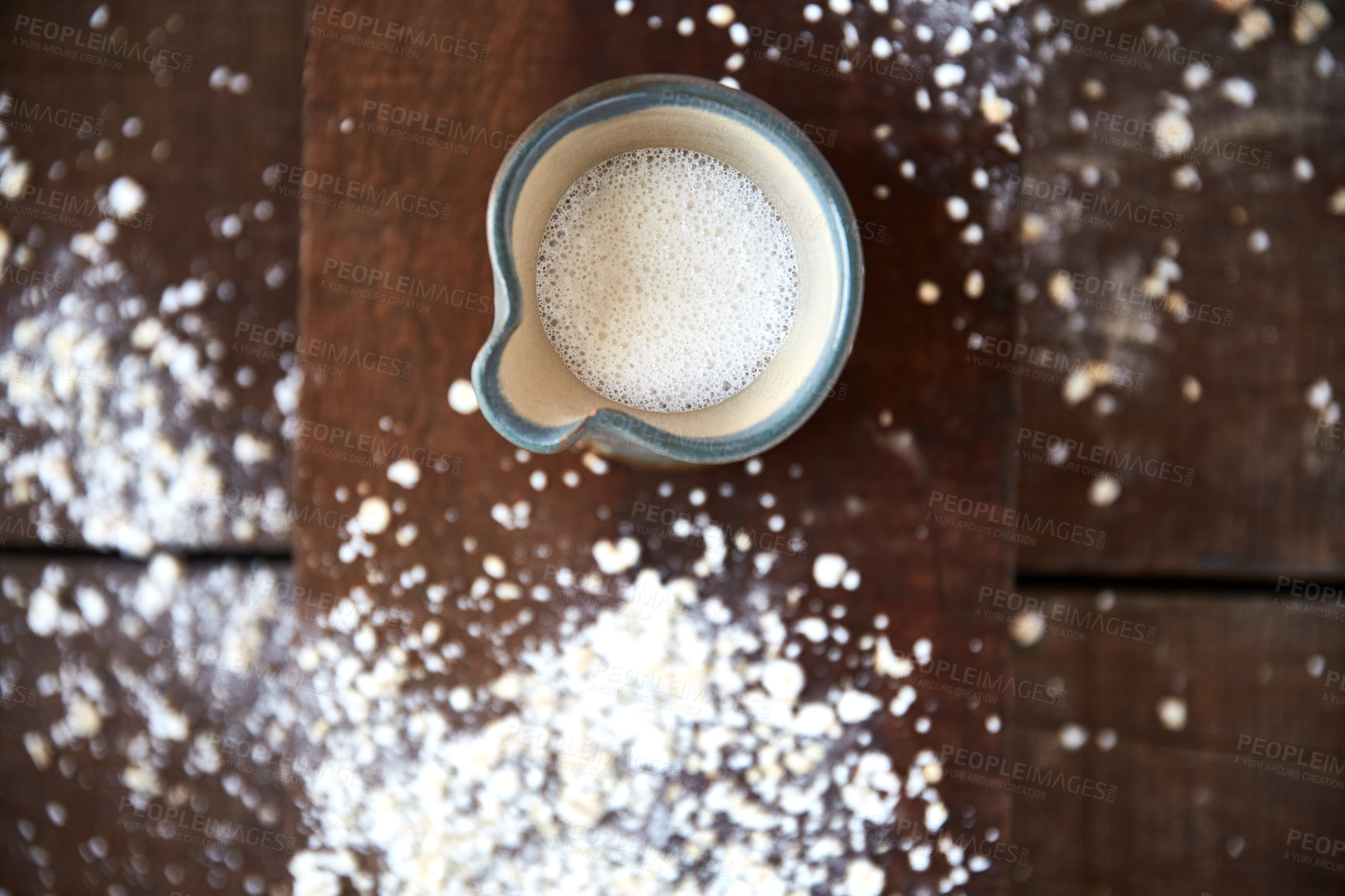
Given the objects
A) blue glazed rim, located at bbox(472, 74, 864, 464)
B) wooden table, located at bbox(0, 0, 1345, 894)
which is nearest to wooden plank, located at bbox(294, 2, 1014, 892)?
wooden table, located at bbox(0, 0, 1345, 894)

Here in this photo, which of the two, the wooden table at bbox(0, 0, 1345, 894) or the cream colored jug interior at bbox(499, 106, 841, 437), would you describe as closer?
the cream colored jug interior at bbox(499, 106, 841, 437)

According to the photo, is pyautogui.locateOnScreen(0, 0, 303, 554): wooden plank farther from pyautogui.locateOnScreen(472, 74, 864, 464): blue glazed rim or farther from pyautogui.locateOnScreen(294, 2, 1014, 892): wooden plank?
pyautogui.locateOnScreen(472, 74, 864, 464): blue glazed rim

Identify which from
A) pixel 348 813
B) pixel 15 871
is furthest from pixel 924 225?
pixel 15 871

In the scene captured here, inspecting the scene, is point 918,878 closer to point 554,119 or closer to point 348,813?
point 348,813

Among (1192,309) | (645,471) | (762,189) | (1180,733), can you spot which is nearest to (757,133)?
(762,189)

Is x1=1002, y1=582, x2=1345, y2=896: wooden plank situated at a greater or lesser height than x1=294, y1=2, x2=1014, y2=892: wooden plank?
lesser

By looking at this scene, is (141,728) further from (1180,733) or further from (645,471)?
(1180,733)
